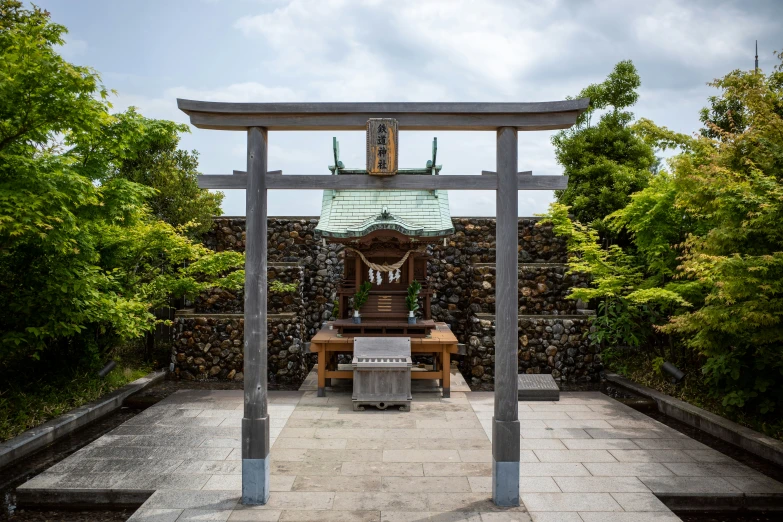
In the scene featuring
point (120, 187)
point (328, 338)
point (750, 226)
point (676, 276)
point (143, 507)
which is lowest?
point (143, 507)

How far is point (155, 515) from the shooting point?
5035mm

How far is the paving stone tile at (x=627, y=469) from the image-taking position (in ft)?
20.4

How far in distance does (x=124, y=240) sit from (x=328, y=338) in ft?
13.2

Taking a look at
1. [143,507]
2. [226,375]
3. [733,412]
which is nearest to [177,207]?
[226,375]

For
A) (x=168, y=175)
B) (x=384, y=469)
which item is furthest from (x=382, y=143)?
(x=168, y=175)

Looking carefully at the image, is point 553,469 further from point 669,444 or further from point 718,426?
point 718,426

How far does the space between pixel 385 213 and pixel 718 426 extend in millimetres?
6254

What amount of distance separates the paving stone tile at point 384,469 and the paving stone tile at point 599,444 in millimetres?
2260

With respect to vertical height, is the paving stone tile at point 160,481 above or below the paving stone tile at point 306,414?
below

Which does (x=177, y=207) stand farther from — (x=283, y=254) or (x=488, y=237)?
(x=488, y=237)

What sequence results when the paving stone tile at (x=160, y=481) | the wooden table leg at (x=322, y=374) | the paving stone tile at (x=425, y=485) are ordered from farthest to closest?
the wooden table leg at (x=322, y=374) → the paving stone tile at (x=160, y=481) → the paving stone tile at (x=425, y=485)

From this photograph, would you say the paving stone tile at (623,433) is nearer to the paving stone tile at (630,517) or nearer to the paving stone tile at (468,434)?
the paving stone tile at (468,434)

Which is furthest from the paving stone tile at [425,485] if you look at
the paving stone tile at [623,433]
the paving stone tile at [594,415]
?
the paving stone tile at [594,415]

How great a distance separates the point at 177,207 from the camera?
41.1ft
